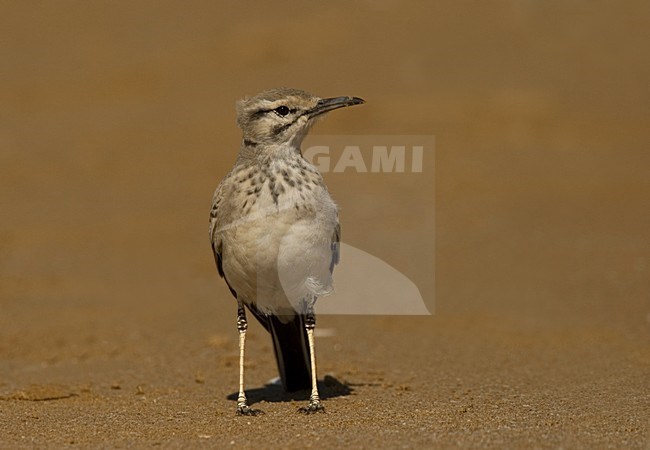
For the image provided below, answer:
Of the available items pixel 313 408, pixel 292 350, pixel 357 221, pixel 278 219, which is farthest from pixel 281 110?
pixel 357 221

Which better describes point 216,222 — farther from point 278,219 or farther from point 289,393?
point 289,393

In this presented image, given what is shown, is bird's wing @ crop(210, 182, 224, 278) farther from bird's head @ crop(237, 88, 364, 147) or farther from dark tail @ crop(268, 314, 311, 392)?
dark tail @ crop(268, 314, 311, 392)

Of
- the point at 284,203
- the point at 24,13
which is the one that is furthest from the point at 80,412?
the point at 24,13

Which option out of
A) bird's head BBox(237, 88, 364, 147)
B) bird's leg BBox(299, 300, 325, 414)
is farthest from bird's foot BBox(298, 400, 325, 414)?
bird's head BBox(237, 88, 364, 147)

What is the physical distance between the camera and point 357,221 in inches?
656

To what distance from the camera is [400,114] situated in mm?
21984

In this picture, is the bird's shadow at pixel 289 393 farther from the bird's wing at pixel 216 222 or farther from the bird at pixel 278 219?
the bird's wing at pixel 216 222

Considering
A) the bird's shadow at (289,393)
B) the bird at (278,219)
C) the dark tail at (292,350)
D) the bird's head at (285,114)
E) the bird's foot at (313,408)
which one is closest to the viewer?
the bird at (278,219)

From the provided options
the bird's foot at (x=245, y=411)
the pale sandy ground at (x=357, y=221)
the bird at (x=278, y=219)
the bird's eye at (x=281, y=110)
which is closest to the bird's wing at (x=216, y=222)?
the bird at (x=278, y=219)

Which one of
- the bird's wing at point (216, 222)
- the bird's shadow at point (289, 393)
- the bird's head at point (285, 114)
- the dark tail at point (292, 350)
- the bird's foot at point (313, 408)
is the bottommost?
the bird's shadow at point (289, 393)

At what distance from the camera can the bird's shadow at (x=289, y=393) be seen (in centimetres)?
776

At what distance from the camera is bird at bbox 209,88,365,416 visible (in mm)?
6703

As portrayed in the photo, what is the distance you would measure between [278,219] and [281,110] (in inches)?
35.6

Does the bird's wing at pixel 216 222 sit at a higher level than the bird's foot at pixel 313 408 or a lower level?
higher
